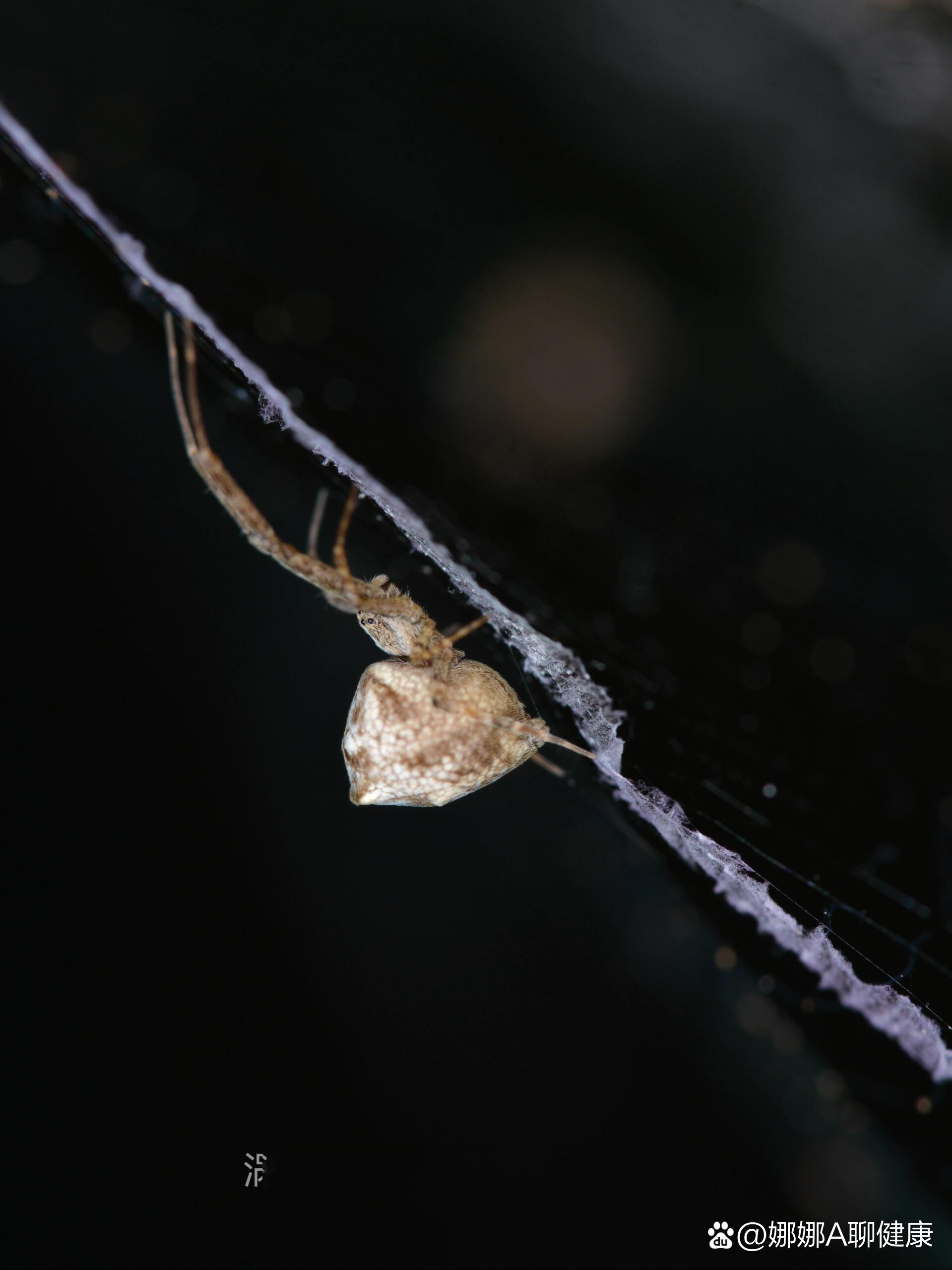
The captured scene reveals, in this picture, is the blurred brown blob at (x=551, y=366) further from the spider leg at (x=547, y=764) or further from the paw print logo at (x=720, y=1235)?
the paw print logo at (x=720, y=1235)

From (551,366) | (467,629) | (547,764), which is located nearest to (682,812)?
(547,764)

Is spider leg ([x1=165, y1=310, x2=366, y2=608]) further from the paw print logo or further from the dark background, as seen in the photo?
the paw print logo

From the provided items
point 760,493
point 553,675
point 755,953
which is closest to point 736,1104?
point 755,953

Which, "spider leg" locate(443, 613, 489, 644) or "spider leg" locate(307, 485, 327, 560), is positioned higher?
"spider leg" locate(307, 485, 327, 560)

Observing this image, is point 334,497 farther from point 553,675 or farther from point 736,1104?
point 736,1104

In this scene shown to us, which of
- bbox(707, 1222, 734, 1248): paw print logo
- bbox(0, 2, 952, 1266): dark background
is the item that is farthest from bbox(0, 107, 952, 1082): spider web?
bbox(707, 1222, 734, 1248): paw print logo

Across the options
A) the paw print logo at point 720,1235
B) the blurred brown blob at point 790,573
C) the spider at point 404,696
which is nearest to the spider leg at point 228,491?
the spider at point 404,696
